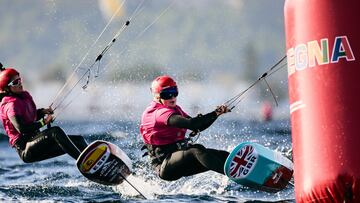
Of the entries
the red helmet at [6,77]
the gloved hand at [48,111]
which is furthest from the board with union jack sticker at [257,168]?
the red helmet at [6,77]

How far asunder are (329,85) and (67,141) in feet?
15.8

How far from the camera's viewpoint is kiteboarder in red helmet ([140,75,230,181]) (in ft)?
32.8

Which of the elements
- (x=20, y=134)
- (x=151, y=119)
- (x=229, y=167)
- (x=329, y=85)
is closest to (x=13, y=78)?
(x=20, y=134)

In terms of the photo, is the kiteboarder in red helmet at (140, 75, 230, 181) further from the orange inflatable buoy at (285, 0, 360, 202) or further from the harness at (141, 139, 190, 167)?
the orange inflatable buoy at (285, 0, 360, 202)

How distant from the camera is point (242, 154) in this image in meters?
9.84

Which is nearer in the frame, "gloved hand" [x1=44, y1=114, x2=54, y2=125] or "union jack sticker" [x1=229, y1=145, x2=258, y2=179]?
"union jack sticker" [x1=229, y1=145, x2=258, y2=179]

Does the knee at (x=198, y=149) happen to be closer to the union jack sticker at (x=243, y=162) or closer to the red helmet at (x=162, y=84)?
the union jack sticker at (x=243, y=162)

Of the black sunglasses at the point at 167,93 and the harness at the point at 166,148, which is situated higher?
the black sunglasses at the point at 167,93

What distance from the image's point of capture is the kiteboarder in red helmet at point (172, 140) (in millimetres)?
9992

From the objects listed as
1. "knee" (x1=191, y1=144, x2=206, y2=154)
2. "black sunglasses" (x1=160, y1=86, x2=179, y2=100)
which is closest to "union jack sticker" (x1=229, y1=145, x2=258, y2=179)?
"knee" (x1=191, y1=144, x2=206, y2=154)

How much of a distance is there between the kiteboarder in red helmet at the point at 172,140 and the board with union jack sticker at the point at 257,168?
0.21 m

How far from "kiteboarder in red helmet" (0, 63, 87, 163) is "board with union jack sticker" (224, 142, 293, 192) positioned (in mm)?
2232

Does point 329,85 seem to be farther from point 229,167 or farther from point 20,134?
point 20,134

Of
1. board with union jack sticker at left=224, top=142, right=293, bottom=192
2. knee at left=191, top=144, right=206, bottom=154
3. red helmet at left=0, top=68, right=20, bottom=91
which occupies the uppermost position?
red helmet at left=0, top=68, right=20, bottom=91
